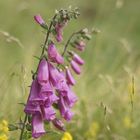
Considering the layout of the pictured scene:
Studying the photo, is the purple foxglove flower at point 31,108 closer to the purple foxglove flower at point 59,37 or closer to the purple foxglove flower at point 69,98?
the purple foxglove flower at point 69,98

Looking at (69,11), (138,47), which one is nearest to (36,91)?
(69,11)

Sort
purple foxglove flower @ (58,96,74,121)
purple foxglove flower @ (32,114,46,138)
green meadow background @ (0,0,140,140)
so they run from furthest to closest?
green meadow background @ (0,0,140,140) → purple foxglove flower @ (58,96,74,121) → purple foxglove flower @ (32,114,46,138)

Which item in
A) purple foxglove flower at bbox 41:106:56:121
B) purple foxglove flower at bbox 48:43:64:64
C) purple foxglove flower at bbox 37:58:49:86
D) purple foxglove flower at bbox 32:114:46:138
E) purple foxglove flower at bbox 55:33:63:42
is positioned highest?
purple foxglove flower at bbox 55:33:63:42

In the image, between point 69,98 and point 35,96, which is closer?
point 35,96

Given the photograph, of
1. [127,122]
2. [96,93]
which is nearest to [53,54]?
[127,122]

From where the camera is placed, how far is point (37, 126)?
13.2ft

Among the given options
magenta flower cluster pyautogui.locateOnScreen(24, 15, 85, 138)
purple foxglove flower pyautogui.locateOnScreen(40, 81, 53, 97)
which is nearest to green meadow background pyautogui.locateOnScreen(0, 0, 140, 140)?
magenta flower cluster pyautogui.locateOnScreen(24, 15, 85, 138)

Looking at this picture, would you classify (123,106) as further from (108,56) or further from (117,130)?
(108,56)

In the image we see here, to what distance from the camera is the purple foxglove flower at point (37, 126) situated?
402 cm

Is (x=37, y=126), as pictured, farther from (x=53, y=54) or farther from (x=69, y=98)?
(x=53, y=54)

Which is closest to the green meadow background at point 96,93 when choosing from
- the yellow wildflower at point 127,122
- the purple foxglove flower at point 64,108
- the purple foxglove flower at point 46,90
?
the yellow wildflower at point 127,122

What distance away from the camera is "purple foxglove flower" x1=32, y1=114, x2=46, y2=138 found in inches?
158

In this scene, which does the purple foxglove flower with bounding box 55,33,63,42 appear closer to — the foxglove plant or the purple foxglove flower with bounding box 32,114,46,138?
the foxglove plant

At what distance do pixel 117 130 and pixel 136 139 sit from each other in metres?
0.33
